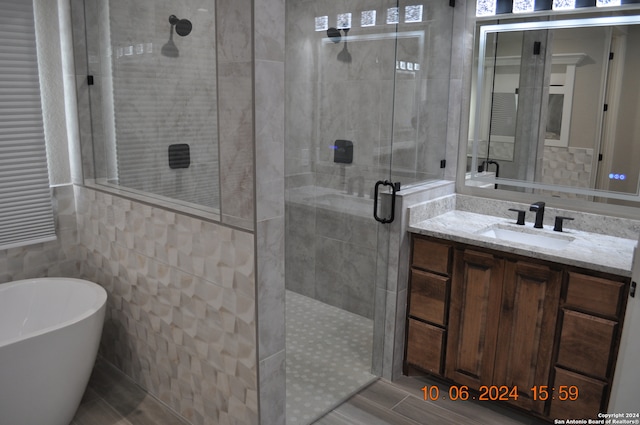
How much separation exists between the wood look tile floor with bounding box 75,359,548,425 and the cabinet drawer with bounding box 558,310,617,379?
1.52 ft

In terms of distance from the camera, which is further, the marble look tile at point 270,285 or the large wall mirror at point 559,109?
the large wall mirror at point 559,109

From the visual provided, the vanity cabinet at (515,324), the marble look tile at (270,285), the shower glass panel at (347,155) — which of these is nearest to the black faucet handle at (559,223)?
the vanity cabinet at (515,324)

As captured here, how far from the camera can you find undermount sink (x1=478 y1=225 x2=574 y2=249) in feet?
8.86

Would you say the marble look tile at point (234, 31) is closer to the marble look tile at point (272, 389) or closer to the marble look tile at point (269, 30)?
the marble look tile at point (269, 30)

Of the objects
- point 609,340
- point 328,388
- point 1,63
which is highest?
point 1,63

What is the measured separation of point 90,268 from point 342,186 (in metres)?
1.71

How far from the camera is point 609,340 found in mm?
2227

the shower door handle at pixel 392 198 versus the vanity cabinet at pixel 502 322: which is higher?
the shower door handle at pixel 392 198

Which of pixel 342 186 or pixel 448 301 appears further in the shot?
pixel 342 186

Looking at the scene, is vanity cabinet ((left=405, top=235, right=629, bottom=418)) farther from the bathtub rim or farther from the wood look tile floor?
the bathtub rim

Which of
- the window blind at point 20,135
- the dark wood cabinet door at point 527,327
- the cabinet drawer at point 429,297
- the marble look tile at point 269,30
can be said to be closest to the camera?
the marble look tile at point 269,30

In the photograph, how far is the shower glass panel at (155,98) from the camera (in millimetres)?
2184

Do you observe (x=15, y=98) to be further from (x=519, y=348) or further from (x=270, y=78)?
(x=519, y=348)

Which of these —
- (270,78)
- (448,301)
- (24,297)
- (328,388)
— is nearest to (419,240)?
(448,301)
